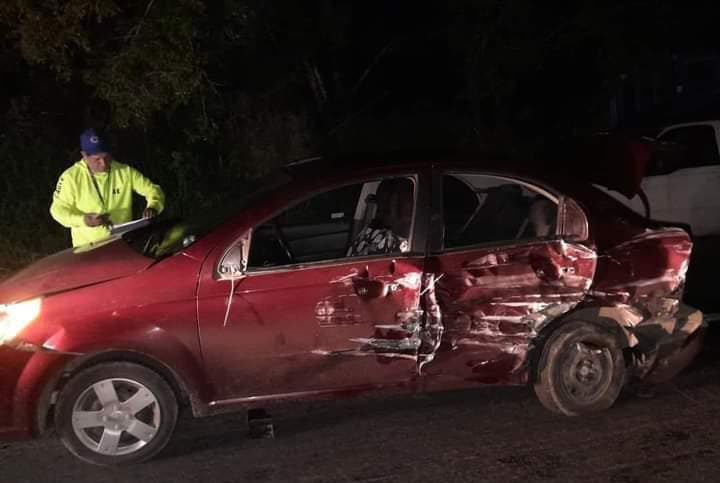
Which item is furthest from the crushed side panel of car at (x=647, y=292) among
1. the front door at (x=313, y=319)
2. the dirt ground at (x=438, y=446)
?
the front door at (x=313, y=319)

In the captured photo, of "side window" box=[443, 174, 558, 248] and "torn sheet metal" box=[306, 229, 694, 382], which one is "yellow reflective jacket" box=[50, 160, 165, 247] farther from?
"side window" box=[443, 174, 558, 248]

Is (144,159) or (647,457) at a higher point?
(144,159)

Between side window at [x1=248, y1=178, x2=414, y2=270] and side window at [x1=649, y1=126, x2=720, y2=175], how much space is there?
5.19 meters

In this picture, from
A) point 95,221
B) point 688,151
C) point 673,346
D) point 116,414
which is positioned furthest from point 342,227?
point 688,151

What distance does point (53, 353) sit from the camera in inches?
185

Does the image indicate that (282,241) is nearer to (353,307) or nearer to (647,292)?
(353,307)

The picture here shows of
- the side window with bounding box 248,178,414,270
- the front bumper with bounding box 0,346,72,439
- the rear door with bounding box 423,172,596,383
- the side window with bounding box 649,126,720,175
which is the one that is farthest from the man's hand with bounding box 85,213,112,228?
the side window with bounding box 649,126,720,175

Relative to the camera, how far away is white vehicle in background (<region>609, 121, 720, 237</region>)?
404 inches

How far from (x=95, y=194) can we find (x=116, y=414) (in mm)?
1967

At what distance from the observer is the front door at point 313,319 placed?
4.91 m

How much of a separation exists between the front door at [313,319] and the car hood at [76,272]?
46 centimetres

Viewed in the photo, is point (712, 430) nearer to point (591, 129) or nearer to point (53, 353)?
point (53, 353)

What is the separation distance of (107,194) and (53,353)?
1.88 metres

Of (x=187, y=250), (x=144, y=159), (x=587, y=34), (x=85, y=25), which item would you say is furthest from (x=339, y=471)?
(x=587, y=34)
